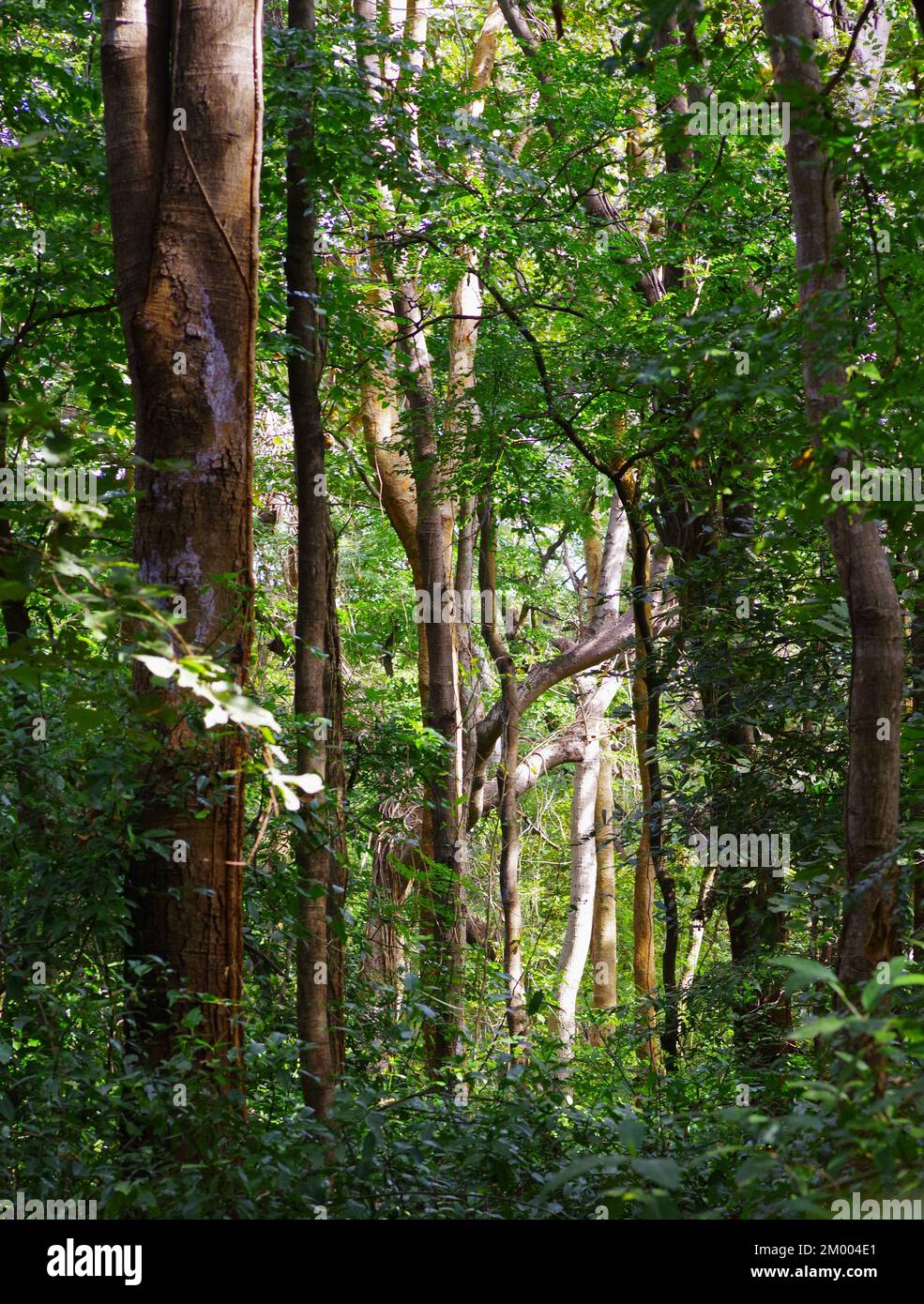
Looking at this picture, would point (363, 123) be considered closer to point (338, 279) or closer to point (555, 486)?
point (338, 279)

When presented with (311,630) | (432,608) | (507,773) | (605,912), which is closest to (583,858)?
(605,912)

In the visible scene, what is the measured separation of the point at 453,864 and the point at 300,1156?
6.70 metres

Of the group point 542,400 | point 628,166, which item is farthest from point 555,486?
point 628,166

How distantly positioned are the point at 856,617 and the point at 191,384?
253cm

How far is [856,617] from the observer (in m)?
3.67

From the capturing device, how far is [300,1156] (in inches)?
135

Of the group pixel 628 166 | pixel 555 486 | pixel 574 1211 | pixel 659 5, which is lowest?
pixel 574 1211

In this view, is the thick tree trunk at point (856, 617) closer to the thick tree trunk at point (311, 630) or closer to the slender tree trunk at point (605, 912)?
the thick tree trunk at point (311, 630)

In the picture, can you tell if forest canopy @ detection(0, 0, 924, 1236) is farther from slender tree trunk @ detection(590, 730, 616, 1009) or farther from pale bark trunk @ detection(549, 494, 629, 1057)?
slender tree trunk @ detection(590, 730, 616, 1009)

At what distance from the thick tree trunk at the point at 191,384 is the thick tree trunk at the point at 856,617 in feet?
6.63

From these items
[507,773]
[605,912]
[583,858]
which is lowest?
[605,912]

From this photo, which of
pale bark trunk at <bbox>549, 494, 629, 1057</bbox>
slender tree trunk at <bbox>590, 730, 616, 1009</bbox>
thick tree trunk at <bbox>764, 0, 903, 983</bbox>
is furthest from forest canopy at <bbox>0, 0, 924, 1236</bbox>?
slender tree trunk at <bbox>590, 730, 616, 1009</bbox>

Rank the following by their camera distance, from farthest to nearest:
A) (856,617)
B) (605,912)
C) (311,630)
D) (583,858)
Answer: (605,912) < (583,858) < (311,630) < (856,617)

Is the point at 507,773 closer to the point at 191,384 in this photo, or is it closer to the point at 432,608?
the point at 432,608
